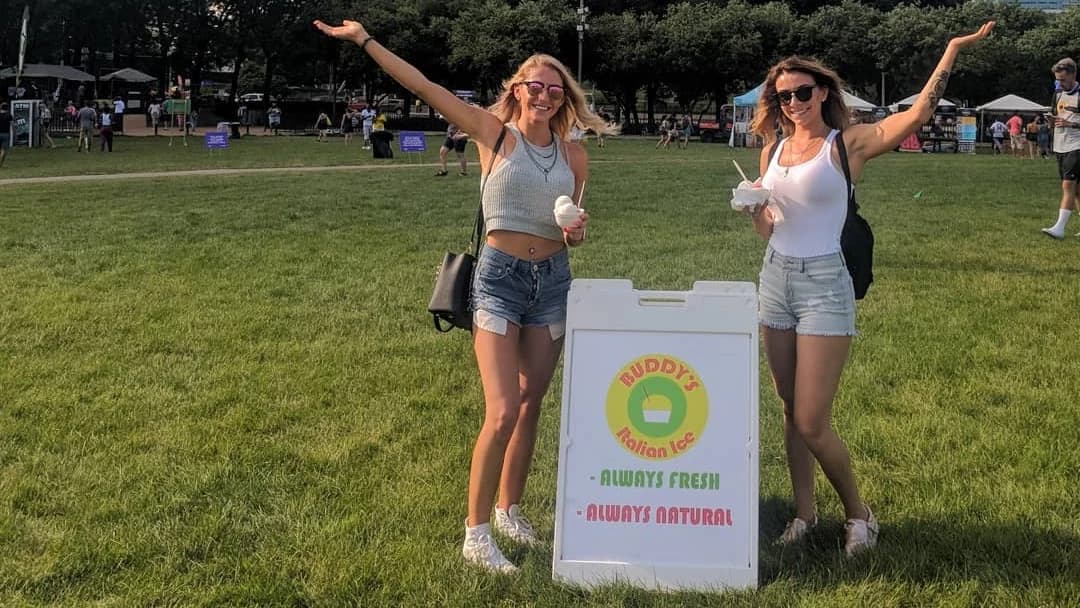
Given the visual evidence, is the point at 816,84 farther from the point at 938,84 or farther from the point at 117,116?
the point at 117,116

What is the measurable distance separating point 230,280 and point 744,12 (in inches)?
1809

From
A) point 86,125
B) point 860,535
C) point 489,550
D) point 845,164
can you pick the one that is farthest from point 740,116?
point 489,550

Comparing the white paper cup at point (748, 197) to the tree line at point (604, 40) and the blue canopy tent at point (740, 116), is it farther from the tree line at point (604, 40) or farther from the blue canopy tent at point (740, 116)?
the tree line at point (604, 40)

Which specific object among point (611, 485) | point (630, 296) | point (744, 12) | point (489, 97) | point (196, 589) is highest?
point (744, 12)

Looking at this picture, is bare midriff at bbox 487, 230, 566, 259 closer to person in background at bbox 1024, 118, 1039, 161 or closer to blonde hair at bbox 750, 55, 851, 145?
blonde hair at bbox 750, 55, 851, 145

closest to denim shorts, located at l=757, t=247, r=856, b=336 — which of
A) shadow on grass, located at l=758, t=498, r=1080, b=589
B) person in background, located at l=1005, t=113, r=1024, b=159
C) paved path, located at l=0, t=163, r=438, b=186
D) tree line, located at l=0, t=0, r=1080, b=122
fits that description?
shadow on grass, located at l=758, t=498, r=1080, b=589

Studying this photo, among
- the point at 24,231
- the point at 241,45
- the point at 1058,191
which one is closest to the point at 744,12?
the point at 241,45

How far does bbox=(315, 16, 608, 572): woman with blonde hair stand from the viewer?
334 cm

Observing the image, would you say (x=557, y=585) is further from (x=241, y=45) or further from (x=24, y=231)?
(x=241, y=45)

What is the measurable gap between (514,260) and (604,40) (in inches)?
1956

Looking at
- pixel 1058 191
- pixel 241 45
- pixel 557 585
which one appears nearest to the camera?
pixel 557 585

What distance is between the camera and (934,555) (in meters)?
3.40

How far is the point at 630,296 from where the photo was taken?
3242 millimetres

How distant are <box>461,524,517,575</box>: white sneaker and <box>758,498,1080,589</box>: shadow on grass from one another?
2.97ft
